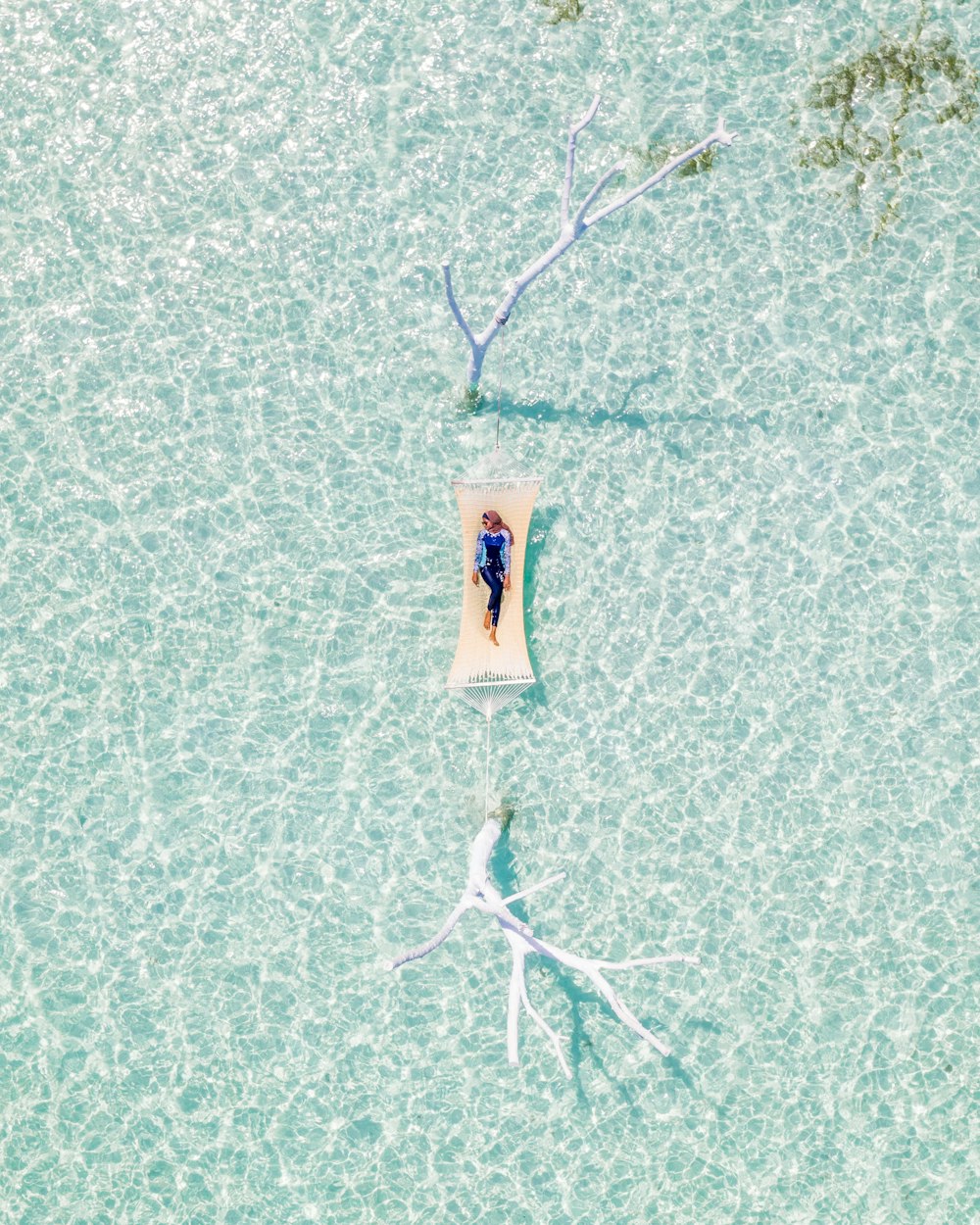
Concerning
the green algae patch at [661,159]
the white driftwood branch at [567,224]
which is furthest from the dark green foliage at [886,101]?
the white driftwood branch at [567,224]

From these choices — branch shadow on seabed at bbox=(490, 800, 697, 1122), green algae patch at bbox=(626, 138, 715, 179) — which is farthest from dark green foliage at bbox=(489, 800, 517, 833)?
green algae patch at bbox=(626, 138, 715, 179)

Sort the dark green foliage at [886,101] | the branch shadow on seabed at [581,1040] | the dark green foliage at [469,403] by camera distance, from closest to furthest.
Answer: the branch shadow on seabed at [581,1040] → the dark green foliage at [469,403] → the dark green foliage at [886,101]

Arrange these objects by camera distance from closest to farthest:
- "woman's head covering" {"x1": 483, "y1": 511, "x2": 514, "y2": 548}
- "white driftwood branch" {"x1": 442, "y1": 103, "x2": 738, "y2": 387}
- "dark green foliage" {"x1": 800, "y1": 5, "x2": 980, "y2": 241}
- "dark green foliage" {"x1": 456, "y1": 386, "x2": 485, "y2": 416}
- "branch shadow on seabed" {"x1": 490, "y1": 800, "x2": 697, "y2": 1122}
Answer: "white driftwood branch" {"x1": 442, "y1": 103, "x2": 738, "y2": 387}
"woman's head covering" {"x1": 483, "y1": 511, "x2": 514, "y2": 548}
"branch shadow on seabed" {"x1": 490, "y1": 800, "x2": 697, "y2": 1122}
"dark green foliage" {"x1": 456, "y1": 386, "x2": 485, "y2": 416}
"dark green foliage" {"x1": 800, "y1": 5, "x2": 980, "y2": 241}

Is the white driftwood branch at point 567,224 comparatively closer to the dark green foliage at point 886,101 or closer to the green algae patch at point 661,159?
the green algae patch at point 661,159

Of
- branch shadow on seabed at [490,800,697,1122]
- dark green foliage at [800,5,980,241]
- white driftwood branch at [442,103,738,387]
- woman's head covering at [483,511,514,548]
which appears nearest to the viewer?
white driftwood branch at [442,103,738,387]

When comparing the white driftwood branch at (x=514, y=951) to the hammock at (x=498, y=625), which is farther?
the hammock at (x=498, y=625)

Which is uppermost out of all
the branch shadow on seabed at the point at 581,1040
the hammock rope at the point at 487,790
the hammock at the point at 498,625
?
the hammock at the point at 498,625

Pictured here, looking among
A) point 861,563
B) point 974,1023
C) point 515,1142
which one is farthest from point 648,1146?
point 861,563

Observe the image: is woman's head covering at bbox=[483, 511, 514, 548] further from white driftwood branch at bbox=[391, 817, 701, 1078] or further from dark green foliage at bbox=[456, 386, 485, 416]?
white driftwood branch at bbox=[391, 817, 701, 1078]
